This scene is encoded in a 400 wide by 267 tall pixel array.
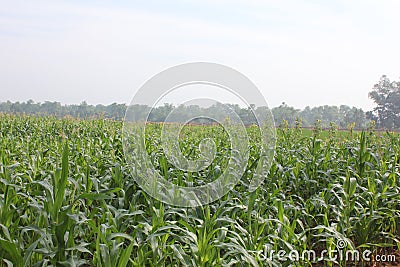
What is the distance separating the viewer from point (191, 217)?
334 cm

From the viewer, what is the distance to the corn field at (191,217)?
2.66 meters

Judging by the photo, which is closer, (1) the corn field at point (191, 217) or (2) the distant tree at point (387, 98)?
(1) the corn field at point (191, 217)

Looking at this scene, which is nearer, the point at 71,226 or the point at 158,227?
the point at 71,226

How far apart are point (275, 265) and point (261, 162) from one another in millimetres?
2009

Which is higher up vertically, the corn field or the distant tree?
the distant tree

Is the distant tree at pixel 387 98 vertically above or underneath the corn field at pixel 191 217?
above

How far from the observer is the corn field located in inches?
105

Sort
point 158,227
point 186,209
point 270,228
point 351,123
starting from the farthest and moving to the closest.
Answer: point 351,123
point 186,209
point 270,228
point 158,227

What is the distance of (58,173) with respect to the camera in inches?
110

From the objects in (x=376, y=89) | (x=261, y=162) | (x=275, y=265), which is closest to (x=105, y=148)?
(x=261, y=162)

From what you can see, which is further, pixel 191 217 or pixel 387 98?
pixel 387 98

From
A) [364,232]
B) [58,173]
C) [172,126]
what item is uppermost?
[172,126]

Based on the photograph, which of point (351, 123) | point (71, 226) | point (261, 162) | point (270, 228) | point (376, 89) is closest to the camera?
point (71, 226)

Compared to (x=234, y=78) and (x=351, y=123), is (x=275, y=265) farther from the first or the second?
(x=351, y=123)
